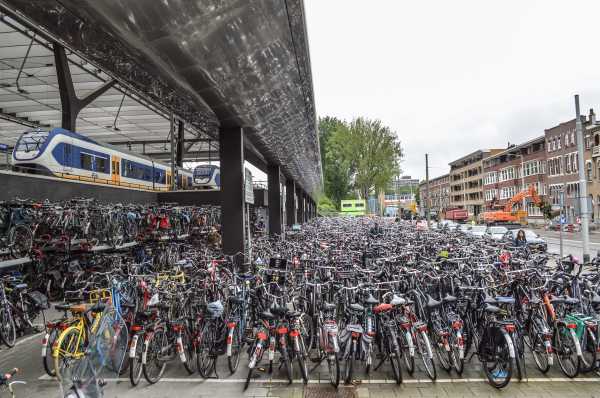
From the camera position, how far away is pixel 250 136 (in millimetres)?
11500

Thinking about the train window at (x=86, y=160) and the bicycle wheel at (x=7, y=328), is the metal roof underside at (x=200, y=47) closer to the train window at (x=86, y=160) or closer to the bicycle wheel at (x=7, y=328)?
the bicycle wheel at (x=7, y=328)

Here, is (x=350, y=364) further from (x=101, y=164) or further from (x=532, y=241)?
(x=532, y=241)

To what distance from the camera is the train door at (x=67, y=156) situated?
13.2 meters

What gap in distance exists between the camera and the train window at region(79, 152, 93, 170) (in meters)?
14.2

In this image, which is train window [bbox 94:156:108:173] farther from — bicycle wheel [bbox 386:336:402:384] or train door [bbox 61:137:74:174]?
bicycle wheel [bbox 386:336:402:384]

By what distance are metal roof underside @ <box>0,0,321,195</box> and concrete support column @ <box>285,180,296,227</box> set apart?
52.5 feet

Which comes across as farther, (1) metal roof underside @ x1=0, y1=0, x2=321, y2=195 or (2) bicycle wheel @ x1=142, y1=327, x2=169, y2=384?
(2) bicycle wheel @ x1=142, y1=327, x2=169, y2=384

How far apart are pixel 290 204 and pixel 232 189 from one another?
16.7m

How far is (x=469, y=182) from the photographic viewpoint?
82.2 m

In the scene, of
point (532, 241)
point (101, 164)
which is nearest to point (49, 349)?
point (101, 164)

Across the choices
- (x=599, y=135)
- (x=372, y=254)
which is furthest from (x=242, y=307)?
(x=599, y=135)

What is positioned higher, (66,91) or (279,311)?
(66,91)

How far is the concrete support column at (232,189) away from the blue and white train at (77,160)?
465 centimetres

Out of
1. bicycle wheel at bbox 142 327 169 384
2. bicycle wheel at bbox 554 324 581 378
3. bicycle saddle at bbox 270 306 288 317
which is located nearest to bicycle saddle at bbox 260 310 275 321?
bicycle saddle at bbox 270 306 288 317
